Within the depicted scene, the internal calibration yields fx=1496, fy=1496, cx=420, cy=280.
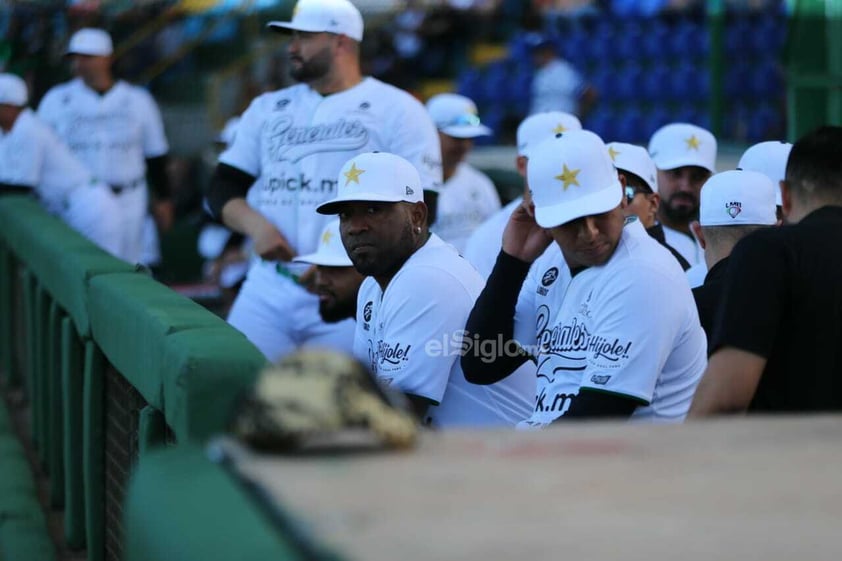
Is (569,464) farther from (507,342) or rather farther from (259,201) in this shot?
(259,201)

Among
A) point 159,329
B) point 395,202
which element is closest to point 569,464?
point 159,329

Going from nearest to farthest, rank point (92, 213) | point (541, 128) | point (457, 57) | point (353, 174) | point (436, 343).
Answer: point (436, 343)
point (353, 174)
point (541, 128)
point (92, 213)
point (457, 57)

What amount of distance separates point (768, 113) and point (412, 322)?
39.2ft

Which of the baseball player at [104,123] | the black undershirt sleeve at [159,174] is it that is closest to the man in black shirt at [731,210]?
the baseball player at [104,123]

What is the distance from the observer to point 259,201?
267 inches

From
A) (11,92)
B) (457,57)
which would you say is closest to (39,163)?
(11,92)

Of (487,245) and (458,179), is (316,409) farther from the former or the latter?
(458,179)

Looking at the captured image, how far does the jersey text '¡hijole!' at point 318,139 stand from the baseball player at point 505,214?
742 millimetres

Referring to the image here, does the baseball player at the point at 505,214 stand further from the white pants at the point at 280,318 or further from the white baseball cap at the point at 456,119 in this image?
the white baseball cap at the point at 456,119

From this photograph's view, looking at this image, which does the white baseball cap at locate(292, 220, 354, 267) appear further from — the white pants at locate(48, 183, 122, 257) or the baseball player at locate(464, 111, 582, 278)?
the white pants at locate(48, 183, 122, 257)

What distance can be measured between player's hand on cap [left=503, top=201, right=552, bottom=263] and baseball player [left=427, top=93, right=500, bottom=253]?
3903 mm

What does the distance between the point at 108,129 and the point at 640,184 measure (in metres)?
6.24

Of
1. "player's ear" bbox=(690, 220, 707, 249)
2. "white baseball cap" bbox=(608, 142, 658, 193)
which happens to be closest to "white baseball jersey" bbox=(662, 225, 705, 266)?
"white baseball cap" bbox=(608, 142, 658, 193)

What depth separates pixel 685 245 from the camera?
6297mm
